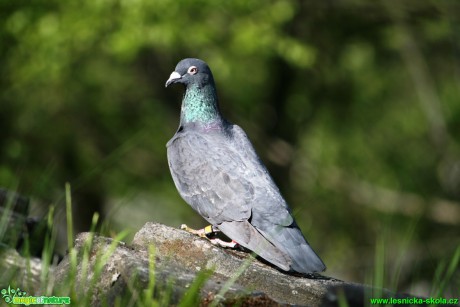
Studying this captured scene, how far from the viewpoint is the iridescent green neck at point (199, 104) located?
609cm

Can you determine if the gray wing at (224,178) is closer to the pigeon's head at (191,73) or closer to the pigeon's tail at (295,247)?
the pigeon's tail at (295,247)

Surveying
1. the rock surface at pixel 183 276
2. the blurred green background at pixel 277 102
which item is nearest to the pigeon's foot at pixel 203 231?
the rock surface at pixel 183 276

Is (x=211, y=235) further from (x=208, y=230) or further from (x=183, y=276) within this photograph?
(x=183, y=276)

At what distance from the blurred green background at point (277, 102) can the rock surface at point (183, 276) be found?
581cm

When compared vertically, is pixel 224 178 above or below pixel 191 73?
below

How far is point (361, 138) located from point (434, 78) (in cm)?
245

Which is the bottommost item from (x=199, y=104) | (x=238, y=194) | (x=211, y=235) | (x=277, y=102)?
(x=211, y=235)

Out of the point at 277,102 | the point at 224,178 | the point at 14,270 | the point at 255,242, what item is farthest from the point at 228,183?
the point at 277,102

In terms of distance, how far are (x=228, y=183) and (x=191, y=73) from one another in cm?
105

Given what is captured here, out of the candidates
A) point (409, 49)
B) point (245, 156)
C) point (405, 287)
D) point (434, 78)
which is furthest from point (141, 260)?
point (434, 78)

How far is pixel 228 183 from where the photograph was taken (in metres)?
5.54

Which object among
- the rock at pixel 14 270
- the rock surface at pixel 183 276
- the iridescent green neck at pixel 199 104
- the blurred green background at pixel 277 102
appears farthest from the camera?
the blurred green background at pixel 277 102

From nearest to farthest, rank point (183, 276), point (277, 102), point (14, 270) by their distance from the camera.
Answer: point (183, 276) → point (14, 270) → point (277, 102)

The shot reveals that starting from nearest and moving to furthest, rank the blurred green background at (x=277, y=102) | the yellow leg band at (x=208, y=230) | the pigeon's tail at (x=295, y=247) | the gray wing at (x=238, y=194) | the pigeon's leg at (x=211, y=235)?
the pigeon's tail at (x=295, y=247), the gray wing at (x=238, y=194), the pigeon's leg at (x=211, y=235), the yellow leg band at (x=208, y=230), the blurred green background at (x=277, y=102)
